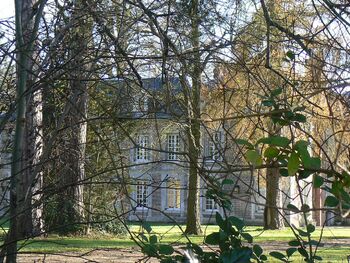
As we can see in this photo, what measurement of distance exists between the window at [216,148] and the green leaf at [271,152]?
2.91 ft

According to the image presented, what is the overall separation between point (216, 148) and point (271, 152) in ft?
3.33

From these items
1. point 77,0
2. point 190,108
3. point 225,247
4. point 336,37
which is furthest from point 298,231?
point 77,0

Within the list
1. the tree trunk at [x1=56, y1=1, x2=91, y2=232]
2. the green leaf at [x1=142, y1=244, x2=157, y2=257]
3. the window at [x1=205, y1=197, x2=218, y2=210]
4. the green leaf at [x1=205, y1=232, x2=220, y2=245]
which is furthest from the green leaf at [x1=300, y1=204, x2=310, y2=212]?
the tree trunk at [x1=56, y1=1, x2=91, y2=232]

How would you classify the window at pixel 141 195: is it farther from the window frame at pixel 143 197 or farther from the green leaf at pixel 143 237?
the green leaf at pixel 143 237

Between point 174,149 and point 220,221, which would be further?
point 174,149

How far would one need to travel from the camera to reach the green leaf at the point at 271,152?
3424 mm

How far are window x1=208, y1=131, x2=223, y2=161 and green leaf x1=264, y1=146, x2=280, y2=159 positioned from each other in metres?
0.89

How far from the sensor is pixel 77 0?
536 cm

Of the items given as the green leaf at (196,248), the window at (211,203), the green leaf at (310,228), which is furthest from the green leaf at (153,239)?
the green leaf at (310,228)

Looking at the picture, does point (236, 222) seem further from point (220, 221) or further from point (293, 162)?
point (293, 162)

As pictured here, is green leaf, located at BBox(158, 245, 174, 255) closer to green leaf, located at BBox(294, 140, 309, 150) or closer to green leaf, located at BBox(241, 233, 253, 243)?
green leaf, located at BBox(241, 233, 253, 243)

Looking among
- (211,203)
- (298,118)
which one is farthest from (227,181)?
(298,118)

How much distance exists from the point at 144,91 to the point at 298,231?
1900mm

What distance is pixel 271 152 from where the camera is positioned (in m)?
3.43
